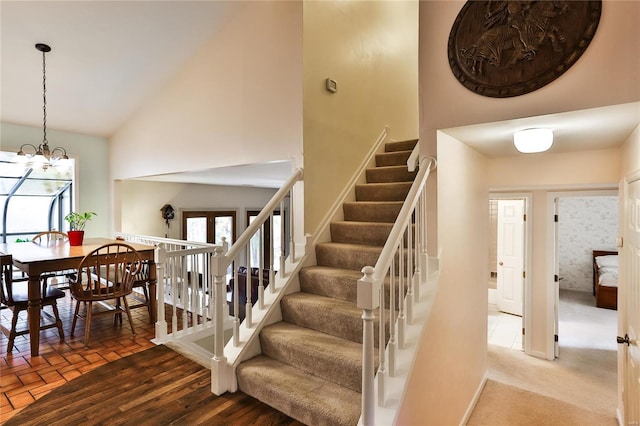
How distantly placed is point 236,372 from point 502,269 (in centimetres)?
534

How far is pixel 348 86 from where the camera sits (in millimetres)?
Result: 3600

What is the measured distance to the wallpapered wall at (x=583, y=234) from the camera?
23.9 feet

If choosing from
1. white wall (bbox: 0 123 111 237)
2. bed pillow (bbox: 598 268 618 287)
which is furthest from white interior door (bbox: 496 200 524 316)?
white wall (bbox: 0 123 111 237)

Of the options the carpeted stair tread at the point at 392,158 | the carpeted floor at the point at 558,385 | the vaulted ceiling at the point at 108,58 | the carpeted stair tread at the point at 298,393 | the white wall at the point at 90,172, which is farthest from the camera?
the white wall at the point at 90,172

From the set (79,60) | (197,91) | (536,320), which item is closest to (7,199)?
(79,60)

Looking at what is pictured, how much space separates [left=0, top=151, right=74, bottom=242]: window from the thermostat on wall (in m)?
4.46

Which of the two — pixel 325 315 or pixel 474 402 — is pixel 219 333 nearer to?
pixel 325 315

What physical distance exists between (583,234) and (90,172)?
9819 millimetres

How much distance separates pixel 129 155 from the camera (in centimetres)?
533

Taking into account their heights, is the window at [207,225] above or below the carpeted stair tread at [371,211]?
below

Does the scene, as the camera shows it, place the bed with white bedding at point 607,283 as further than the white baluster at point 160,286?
Yes

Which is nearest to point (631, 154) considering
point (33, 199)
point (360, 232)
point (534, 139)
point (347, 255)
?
point (534, 139)

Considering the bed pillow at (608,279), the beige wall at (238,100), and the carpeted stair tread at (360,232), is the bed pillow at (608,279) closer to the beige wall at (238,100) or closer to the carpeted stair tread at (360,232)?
the carpeted stair tread at (360,232)

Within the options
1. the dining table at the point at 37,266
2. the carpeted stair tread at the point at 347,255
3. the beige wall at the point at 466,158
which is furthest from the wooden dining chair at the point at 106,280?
the beige wall at the point at 466,158
